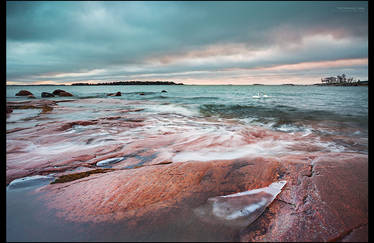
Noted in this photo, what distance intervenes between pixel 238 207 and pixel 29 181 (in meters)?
2.58

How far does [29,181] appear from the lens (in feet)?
7.27

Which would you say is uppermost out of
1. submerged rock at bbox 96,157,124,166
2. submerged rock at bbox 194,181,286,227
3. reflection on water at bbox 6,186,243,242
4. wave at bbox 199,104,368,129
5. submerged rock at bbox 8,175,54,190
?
wave at bbox 199,104,368,129

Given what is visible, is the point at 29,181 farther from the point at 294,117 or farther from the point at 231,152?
the point at 294,117

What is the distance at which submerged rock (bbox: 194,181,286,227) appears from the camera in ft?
5.14

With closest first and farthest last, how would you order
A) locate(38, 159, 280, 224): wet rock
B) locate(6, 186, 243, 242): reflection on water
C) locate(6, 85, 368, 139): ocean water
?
locate(6, 186, 243, 242): reflection on water < locate(38, 159, 280, 224): wet rock < locate(6, 85, 368, 139): ocean water

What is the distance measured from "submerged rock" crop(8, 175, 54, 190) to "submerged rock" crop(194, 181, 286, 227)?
2.05 meters

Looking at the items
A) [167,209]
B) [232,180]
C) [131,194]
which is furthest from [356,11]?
[131,194]

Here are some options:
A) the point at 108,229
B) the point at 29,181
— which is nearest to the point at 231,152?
the point at 108,229

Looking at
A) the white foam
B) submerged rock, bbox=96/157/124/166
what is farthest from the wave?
submerged rock, bbox=96/157/124/166

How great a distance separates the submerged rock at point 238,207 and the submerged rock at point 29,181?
2046 millimetres

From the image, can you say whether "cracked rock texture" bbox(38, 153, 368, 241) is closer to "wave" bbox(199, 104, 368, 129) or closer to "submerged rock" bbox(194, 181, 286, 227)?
"submerged rock" bbox(194, 181, 286, 227)

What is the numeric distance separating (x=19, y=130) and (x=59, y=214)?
5101 mm

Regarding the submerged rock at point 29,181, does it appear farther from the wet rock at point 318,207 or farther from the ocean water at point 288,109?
the ocean water at point 288,109

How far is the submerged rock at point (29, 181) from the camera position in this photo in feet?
6.91
